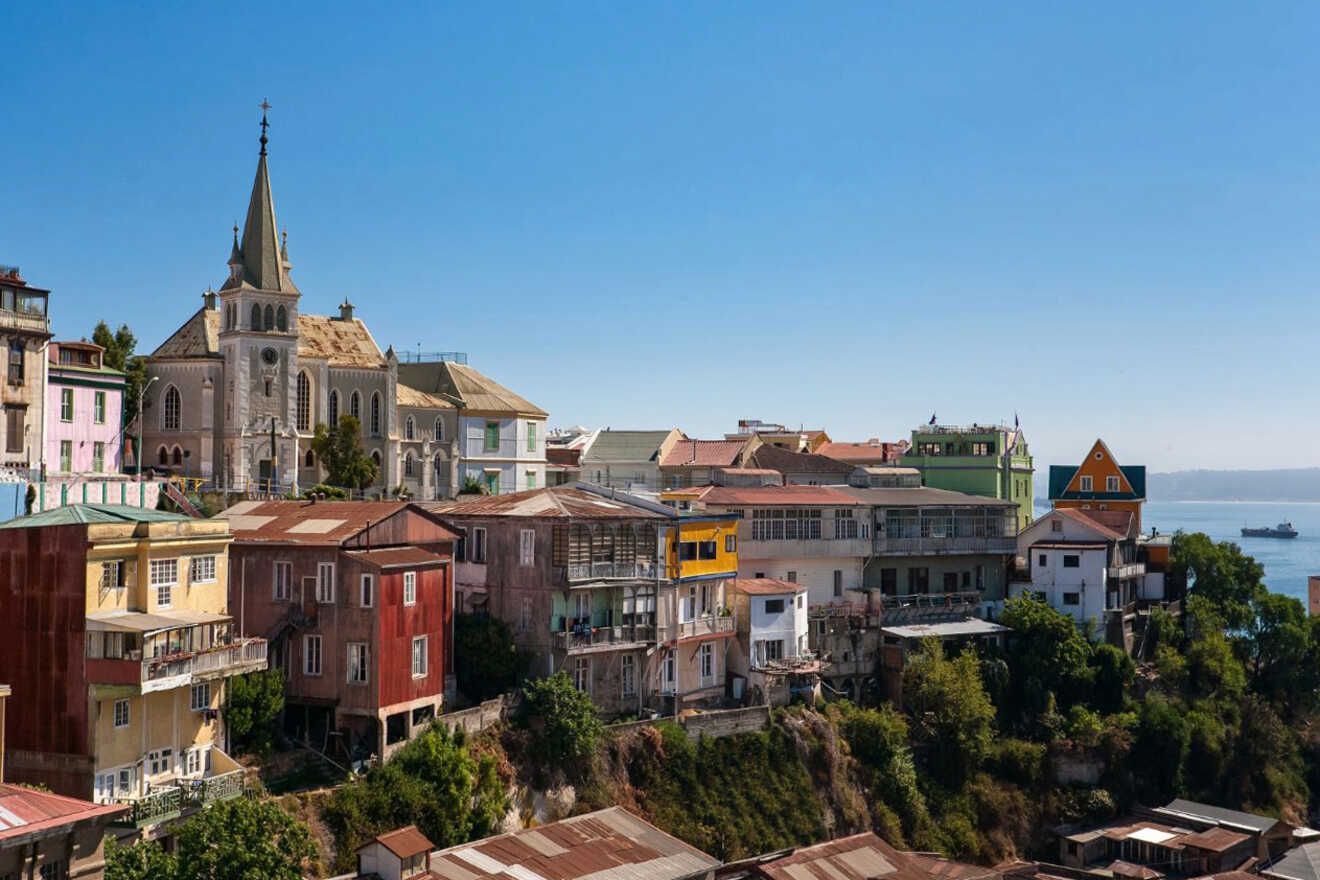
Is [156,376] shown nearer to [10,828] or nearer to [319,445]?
[319,445]

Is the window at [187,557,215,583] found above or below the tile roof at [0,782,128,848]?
above

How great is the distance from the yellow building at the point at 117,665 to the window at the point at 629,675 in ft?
54.6

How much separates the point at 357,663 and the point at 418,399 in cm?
3722

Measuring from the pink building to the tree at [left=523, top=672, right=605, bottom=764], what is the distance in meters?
20.3

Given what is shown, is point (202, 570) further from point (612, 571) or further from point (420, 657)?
point (612, 571)

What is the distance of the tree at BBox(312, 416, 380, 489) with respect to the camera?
68.1 meters

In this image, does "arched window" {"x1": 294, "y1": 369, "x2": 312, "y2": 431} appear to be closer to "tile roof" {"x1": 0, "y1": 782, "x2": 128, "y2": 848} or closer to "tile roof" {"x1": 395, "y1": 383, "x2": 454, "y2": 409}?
"tile roof" {"x1": 395, "y1": 383, "x2": 454, "y2": 409}

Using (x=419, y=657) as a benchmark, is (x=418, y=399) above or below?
above

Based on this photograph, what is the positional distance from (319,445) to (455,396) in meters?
13.4

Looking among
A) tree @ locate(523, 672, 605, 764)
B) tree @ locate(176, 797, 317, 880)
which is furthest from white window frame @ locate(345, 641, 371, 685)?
tree @ locate(176, 797, 317, 880)

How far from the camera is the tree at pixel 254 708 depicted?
39.4 meters

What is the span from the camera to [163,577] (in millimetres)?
38062

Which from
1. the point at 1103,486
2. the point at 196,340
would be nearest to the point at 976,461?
the point at 1103,486

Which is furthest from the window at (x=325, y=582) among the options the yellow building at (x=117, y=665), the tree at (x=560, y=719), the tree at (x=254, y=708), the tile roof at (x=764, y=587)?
the tile roof at (x=764, y=587)
